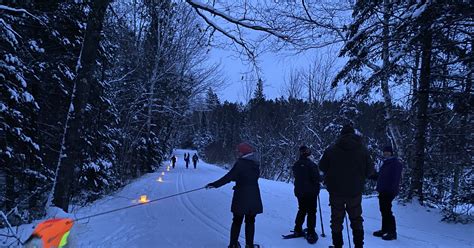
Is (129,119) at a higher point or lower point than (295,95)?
lower

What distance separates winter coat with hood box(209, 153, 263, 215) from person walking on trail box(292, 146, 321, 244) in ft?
4.75

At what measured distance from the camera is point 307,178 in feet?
27.1

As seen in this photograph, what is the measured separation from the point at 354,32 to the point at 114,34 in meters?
12.6

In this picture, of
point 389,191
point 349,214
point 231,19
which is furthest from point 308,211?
point 231,19

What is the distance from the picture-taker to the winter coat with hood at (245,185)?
6988mm

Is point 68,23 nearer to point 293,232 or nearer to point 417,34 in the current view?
point 293,232

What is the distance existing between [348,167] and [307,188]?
5.63ft

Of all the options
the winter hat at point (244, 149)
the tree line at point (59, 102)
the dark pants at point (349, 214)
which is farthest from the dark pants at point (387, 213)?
the tree line at point (59, 102)

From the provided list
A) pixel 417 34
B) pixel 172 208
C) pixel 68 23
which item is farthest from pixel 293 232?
pixel 68 23

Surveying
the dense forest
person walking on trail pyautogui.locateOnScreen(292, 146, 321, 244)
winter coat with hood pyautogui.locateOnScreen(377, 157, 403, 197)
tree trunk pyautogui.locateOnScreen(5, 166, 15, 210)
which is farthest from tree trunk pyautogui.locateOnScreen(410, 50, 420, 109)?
tree trunk pyautogui.locateOnScreen(5, 166, 15, 210)

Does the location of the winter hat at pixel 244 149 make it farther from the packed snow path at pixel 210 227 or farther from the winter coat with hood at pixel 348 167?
the packed snow path at pixel 210 227

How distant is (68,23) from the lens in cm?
1152

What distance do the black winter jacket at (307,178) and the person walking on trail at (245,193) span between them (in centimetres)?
145

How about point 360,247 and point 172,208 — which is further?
point 172,208
